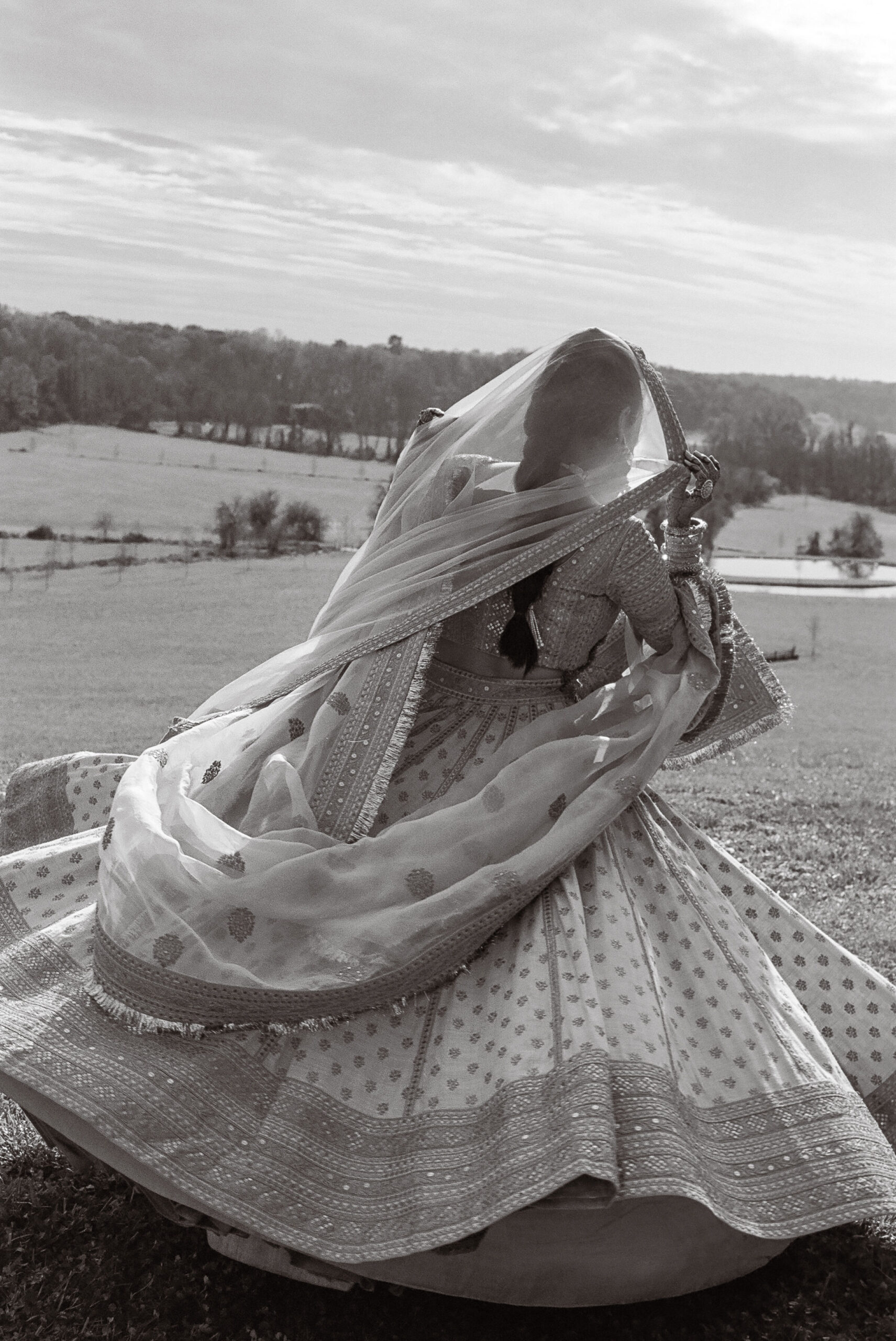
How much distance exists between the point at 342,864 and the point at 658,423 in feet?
4.19

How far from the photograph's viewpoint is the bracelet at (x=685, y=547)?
8.46 ft

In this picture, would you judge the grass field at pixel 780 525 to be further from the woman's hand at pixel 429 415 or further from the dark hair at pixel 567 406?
the dark hair at pixel 567 406

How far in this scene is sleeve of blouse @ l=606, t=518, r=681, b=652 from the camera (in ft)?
8.27

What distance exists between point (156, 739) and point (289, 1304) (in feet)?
22.7

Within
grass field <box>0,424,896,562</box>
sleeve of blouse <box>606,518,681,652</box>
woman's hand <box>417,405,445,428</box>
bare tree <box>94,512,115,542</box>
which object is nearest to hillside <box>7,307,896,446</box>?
grass field <box>0,424,896,562</box>

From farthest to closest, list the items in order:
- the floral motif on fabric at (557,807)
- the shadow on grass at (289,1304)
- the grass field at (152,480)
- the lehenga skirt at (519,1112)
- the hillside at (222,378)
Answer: the grass field at (152,480)
the hillside at (222,378)
the floral motif on fabric at (557,807)
the shadow on grass at (289,1304)
the lehenga skirt at (519,1112)

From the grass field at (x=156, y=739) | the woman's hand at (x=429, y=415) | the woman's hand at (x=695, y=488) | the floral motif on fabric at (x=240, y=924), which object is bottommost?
the grass field at (x=156, y=739)

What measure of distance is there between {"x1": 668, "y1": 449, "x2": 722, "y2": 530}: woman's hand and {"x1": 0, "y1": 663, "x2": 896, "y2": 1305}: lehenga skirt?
0.76 m

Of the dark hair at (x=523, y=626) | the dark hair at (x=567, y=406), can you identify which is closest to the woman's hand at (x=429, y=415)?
the dark hair at (x=567, y=406)

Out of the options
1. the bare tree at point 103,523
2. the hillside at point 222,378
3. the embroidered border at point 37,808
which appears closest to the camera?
the embroidered border at point 37,808

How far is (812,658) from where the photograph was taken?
17.5 meters

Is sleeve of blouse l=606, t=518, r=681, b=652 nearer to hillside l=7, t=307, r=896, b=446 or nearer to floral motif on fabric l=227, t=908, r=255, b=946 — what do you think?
floral motif on fabric l=227, t=908, r=255, b=946

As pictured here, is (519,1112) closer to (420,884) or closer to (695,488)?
(420,884)

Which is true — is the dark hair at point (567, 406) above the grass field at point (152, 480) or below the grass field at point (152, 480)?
above
